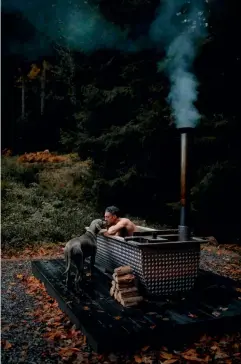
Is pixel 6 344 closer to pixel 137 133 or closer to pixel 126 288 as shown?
pixel 126 288

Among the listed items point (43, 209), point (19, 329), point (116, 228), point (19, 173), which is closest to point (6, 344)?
point (19, 329)

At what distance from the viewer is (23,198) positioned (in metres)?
13.2

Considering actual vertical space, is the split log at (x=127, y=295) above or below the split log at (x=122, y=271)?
below

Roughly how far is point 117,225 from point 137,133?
5949 millimetres

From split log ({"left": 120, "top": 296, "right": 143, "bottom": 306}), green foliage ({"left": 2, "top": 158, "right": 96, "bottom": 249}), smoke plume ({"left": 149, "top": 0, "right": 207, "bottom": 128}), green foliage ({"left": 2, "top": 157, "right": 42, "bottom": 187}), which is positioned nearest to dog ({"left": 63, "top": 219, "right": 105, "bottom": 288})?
split log ({"left": 120, "top": 296, "right": 143, "bottom": 306})

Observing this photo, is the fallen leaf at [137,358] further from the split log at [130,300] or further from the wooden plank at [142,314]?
the split log at [130,300]

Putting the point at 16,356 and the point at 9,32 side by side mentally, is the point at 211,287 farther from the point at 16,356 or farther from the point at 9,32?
the point at 9,32

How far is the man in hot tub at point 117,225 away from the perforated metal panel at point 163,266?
484 mm

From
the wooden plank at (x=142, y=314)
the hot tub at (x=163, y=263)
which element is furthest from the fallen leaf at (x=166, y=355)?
the hot tub at (x=163, y=263)

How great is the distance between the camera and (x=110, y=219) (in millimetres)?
6410

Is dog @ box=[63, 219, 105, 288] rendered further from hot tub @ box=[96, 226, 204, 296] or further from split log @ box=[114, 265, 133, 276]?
split log @ box=[114, 265, 133, 276]

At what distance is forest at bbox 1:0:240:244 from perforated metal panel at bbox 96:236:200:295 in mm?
4399

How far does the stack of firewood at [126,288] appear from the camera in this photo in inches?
193

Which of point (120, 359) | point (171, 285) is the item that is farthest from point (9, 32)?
point (120, 359)
